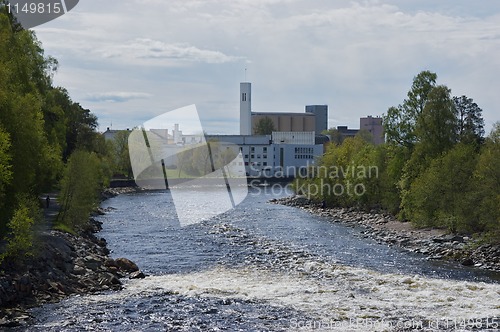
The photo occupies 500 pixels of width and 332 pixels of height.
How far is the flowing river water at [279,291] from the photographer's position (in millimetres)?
27203

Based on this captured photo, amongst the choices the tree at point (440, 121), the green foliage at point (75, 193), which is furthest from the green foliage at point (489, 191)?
the green foliage at point (75, 193)

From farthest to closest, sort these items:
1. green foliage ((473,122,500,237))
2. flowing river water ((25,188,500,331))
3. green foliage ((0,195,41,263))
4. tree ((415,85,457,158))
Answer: tree ((415,85,457,158)) → green foliage ((473,122,500,237)) → green foliage ((0,195,41,263)) → flowing river water ((25,188,500,331))

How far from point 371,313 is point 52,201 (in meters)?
42.9

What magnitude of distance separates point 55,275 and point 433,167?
1399 inches

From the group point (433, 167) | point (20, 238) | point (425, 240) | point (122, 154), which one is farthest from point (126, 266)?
point (122, 154)

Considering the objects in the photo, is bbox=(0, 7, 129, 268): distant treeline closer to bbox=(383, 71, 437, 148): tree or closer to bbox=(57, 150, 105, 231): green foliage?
bbox=(57, 150, 105, 231): green foliage

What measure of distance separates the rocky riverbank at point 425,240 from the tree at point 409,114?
817 centimetres

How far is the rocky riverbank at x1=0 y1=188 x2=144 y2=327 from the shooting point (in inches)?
1121

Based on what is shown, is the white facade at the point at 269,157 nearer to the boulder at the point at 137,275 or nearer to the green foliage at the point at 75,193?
the green foliage at the point at 75,193

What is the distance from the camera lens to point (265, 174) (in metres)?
191

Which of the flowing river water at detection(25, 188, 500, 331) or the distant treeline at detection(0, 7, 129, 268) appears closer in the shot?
the flowing river water at detection(25, 188, 500, 331)

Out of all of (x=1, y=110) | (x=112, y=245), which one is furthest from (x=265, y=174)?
(x=1, y=110)

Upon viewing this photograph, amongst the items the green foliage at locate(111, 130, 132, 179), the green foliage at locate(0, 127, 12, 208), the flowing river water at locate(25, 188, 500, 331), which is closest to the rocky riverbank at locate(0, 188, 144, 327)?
the flowing river water at locate(25, 188, 500, 331)

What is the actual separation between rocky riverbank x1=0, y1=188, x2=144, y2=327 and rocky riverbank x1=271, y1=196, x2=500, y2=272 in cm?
2055
